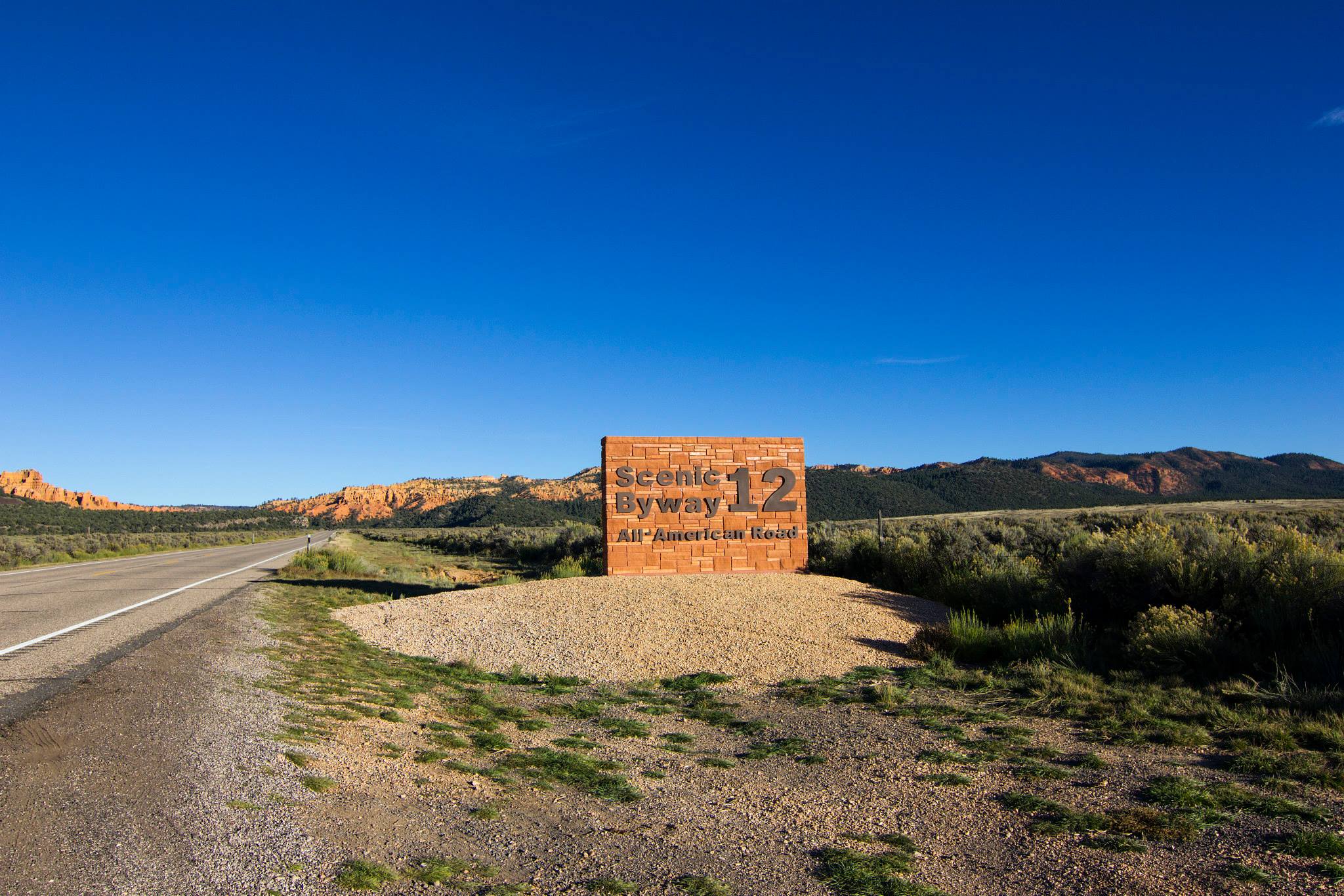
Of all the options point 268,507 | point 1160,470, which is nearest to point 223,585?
point 1160,470

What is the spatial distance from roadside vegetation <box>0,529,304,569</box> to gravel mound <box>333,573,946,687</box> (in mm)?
21958

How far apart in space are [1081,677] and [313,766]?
7.97 m

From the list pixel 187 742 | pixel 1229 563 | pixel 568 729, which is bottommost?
pixel 568 729

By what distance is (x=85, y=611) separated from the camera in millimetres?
12641

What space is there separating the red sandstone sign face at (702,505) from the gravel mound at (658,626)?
105 cm

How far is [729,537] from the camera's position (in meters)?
16.9

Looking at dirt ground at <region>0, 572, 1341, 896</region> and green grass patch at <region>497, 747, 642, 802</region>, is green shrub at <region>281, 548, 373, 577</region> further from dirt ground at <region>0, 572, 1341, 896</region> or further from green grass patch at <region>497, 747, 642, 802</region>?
green grass patch at <region>497, 747, 642, 802</region>

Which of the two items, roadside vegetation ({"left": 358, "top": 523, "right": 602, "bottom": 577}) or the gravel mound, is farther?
roadside vegetation ({"left": 358, "top": 523, "right": 602, "bottom": 577})

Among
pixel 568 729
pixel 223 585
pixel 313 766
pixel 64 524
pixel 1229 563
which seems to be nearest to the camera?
pixel 313 766

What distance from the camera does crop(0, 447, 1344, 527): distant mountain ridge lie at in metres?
67.1

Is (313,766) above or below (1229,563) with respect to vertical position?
below

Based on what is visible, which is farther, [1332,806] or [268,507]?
[268,507]

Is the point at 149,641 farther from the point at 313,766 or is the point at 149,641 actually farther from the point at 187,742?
the point at 313,766

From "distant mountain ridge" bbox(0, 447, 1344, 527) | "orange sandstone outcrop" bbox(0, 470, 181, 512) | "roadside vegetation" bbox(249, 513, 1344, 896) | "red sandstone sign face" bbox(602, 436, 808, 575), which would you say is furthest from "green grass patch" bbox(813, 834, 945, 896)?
"orange sandstone outcrop" bbox(0, 470, 181, 512)
